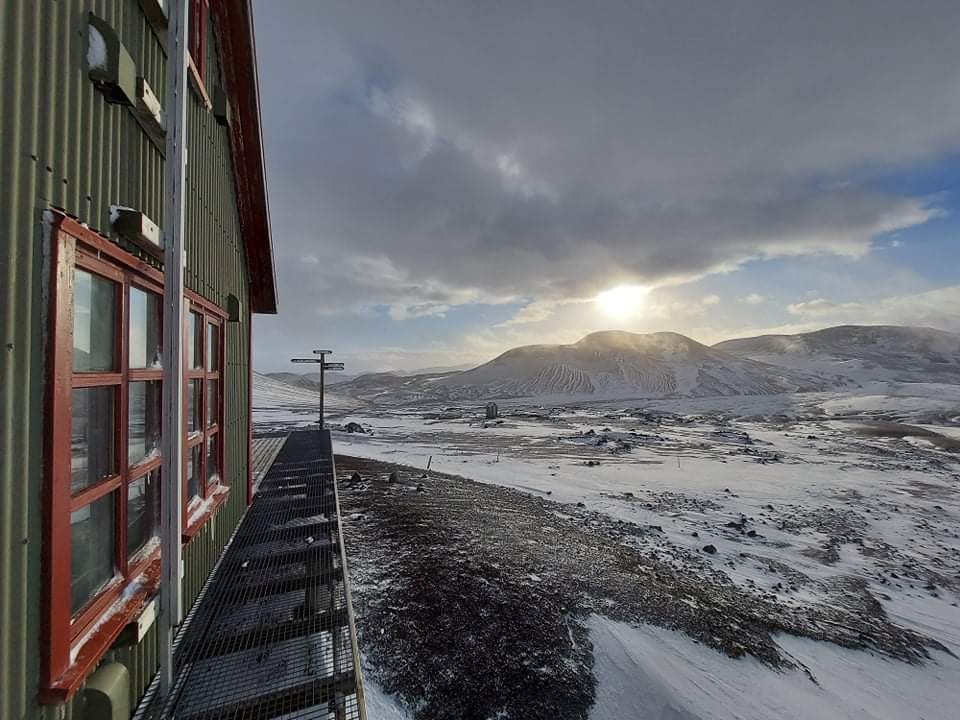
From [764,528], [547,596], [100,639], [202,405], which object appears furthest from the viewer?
[764,528]

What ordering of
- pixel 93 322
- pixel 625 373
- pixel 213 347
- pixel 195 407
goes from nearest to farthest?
pixel 93 322 < pixel 195 407 < pixel 213 347 < pixel 625 373

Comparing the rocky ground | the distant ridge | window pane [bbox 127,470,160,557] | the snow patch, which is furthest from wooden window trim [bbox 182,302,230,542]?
the distant ridge

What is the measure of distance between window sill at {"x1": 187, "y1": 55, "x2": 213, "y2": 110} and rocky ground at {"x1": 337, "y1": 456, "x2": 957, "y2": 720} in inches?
242

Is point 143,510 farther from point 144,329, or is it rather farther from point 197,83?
point 197,83

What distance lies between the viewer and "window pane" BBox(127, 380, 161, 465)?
2.95 m

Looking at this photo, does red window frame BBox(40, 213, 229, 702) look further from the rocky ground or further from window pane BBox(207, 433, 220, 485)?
the rocky ground

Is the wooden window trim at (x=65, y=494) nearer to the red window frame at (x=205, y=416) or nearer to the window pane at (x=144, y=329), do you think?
the window pane at (x=144, y=329)

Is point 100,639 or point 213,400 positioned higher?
point 213,400

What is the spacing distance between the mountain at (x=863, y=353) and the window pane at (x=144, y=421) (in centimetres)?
10247

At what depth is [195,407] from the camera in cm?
438

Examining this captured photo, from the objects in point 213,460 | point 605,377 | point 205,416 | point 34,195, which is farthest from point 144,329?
point 605,377

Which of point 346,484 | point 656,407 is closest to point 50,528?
point 346,484

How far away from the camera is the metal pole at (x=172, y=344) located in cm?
257

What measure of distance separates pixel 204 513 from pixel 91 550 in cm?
172
